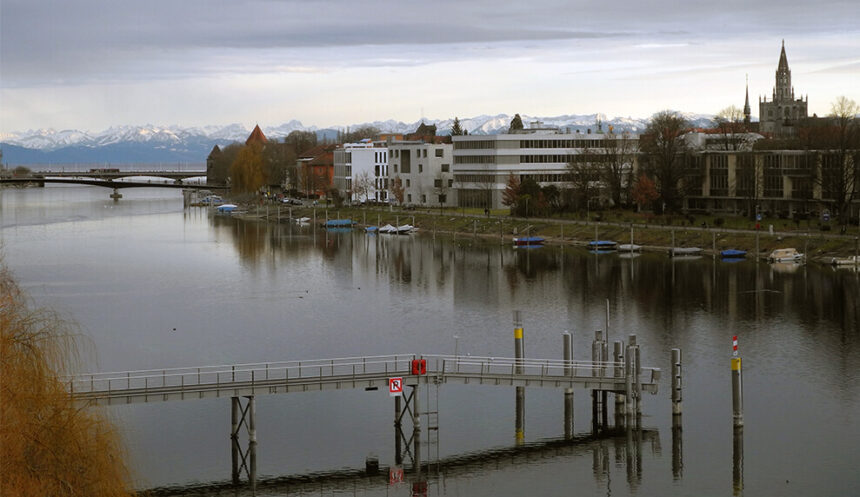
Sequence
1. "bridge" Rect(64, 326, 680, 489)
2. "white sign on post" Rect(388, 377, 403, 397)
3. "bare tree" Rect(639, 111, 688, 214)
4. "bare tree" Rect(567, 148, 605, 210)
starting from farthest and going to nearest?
"bare tree" Rect(567, 148, 605, 210) → "bare tree" Rect(639, 111, 688, 214) → "white sign on post" Rect(388, 377, 403, 397) → "bridge" Rect(64, 326, 680, 489)

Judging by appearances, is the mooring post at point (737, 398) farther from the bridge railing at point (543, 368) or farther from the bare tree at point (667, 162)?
the bare tree at point (667, 162)

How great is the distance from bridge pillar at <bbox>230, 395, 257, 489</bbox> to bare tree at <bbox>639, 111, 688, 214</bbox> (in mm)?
82178

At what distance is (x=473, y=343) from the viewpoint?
5503 centimetres

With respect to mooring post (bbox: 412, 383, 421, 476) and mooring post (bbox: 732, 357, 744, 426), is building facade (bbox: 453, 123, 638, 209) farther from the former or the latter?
mooring post (bbox: 412, 383, 421, 476)

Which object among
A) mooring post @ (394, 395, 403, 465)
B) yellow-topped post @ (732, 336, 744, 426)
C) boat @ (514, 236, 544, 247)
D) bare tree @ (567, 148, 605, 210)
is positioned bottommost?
mooring post @ (394, 395, 403, 465)

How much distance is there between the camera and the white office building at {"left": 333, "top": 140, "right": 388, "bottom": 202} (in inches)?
6447

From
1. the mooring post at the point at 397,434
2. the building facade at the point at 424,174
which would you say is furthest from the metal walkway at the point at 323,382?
the building facade at the point at 424,174

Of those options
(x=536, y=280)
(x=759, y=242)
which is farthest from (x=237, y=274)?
(x=759, y=242)

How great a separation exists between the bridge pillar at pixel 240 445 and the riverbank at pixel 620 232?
5944cm

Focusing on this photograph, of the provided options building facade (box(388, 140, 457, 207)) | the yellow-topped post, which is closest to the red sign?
the yellow-topped post

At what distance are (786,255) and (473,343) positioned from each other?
131ft

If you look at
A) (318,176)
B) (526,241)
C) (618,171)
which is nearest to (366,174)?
(318,176)

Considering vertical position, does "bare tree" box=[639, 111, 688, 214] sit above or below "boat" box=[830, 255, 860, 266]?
above

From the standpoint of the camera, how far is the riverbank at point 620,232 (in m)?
89.3
